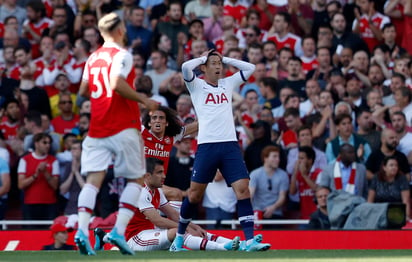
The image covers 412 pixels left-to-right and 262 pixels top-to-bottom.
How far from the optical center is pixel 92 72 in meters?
10.4

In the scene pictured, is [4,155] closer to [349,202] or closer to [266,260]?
[349,202]

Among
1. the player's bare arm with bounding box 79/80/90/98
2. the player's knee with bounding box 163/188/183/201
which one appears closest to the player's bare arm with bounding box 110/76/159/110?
the player's bare arm with bounding box 79/80/90/98

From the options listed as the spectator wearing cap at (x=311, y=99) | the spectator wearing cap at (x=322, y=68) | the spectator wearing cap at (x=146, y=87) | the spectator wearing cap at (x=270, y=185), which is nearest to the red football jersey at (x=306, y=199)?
the spectator wearing cap at (x=270, y=185)

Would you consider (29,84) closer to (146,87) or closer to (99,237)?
(146,87)

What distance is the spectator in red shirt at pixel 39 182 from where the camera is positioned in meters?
16.8

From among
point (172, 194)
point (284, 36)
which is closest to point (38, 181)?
point (172, 194)

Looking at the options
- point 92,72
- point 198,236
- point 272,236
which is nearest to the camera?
point 92,72

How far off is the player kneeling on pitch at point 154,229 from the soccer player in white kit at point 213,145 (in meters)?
0.18

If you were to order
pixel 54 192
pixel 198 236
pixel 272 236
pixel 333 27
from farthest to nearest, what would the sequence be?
pixel 333 27 < pixel 54 192 < pixel 272 236 < pixel 198 236

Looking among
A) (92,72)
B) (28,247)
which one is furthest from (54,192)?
(92,72)

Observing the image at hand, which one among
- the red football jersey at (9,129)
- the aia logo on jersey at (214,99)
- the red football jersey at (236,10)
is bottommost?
the red football jersey at (9,129)

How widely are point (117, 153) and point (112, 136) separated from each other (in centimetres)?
18

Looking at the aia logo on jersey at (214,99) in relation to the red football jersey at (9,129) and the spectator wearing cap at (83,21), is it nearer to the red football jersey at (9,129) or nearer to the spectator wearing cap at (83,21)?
the red football jersey at (9,129)

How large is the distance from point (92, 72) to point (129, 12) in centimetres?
1004
